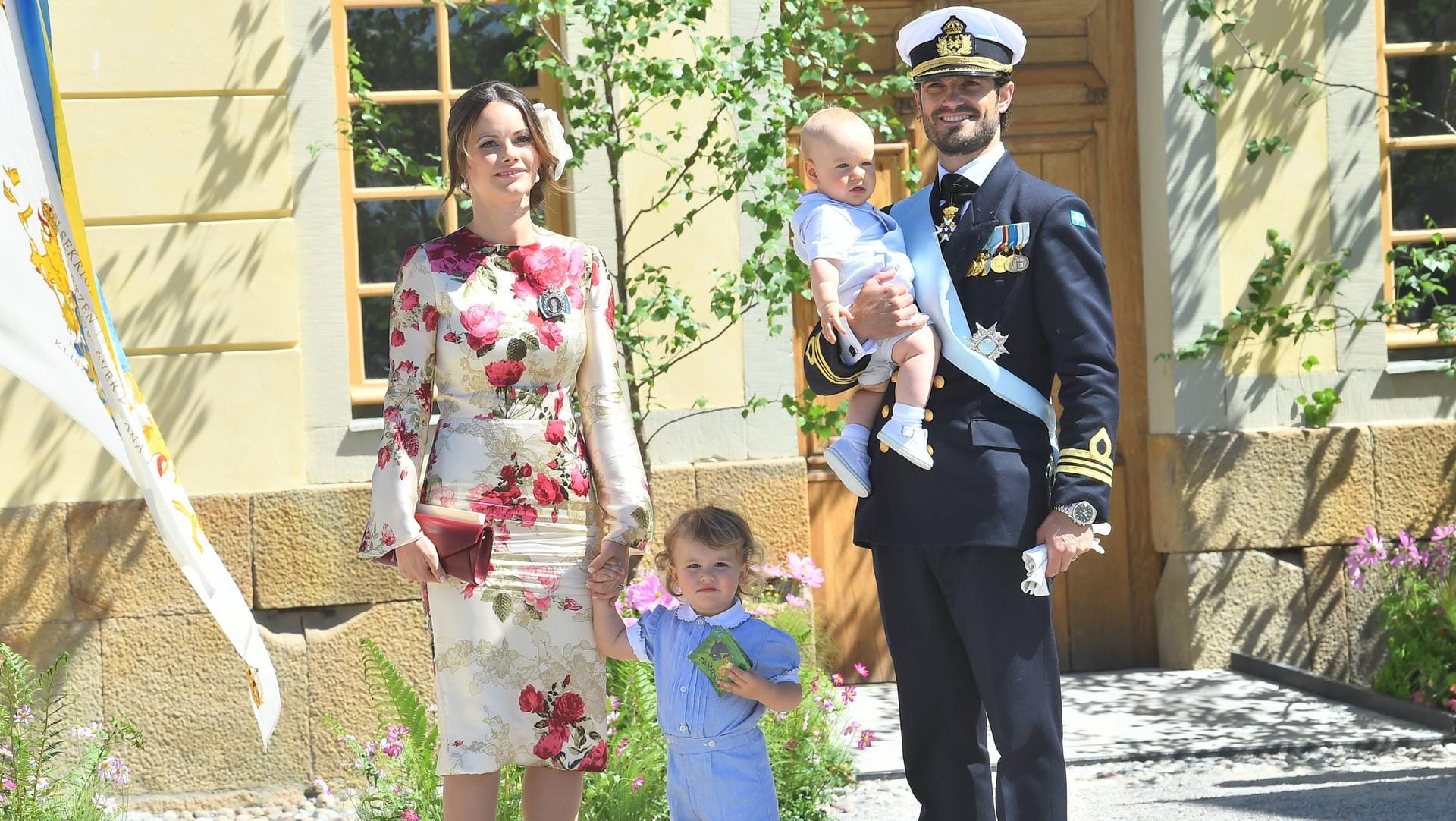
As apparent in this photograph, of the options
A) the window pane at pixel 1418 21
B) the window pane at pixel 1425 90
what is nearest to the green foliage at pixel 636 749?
the window pane at pixel 1425 90

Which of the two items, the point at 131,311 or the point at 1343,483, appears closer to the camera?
the point at 131,311

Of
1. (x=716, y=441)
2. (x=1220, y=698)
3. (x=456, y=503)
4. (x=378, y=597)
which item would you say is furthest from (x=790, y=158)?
(x=456, y=503)

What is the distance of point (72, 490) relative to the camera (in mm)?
5246

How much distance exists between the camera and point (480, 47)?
5.70m

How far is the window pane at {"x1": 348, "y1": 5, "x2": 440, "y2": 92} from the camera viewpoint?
18.5 feet

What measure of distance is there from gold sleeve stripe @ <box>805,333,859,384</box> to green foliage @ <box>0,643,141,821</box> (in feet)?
7.19

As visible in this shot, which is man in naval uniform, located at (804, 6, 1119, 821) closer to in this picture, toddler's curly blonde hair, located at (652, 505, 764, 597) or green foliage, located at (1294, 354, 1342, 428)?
toddler's curly blonde hair, located at (652, 505, 764, 597)

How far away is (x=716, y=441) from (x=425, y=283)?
266 centimetres

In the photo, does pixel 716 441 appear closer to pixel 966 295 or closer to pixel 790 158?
pixel 790 158

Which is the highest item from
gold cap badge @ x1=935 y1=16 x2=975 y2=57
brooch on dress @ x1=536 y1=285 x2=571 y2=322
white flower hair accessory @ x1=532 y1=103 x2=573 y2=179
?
gold cap badge @ x1=935 y1=16 x2=975 y2=57

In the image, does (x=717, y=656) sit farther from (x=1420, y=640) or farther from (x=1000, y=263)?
(x=1420, y=640)

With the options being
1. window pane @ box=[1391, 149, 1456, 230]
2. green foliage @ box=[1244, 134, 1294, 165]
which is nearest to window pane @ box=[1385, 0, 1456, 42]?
window pane @ box=[1391, 149, 1456, 230]

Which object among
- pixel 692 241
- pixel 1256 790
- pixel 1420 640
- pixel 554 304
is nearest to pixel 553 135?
pixel 554 304

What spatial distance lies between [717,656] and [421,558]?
0.62 meters
